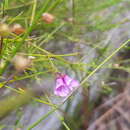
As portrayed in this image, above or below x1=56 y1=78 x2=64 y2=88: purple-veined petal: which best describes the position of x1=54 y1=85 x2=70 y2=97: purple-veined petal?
below

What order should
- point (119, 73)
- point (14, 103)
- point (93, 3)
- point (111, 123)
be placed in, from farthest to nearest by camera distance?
1. point (119, 73)
2. point (111, 123)
3. point (93, 3)
4. point (14, 103)

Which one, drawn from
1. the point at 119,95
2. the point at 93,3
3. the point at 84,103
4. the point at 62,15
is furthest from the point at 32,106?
the point at 119,95

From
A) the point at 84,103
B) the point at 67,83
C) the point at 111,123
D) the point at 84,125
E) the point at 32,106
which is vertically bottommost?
the point at 111,123

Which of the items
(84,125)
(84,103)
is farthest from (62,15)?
(84,125)

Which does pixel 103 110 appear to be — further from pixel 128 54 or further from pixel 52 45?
pixel 52 45

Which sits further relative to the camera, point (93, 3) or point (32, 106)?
point (93, 3)

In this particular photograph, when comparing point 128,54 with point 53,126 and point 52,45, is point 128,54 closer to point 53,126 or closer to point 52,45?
point 52,45

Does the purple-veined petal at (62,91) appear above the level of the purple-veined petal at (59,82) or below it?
below

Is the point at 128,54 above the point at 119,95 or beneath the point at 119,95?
above

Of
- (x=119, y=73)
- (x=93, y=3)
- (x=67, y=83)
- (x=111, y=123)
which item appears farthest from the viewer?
(x=119, y=73)
